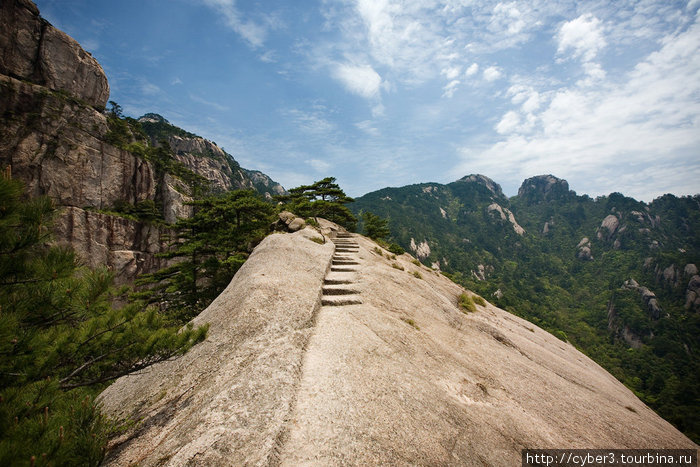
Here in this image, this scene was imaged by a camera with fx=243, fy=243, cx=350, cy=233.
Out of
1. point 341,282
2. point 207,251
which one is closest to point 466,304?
point 341,282

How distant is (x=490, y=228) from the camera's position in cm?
15962

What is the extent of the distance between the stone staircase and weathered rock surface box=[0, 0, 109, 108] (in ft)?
201

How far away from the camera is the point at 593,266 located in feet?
410

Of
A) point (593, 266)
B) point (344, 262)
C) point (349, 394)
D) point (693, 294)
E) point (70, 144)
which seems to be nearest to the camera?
point (349, 394)

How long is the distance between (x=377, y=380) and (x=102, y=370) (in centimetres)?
479

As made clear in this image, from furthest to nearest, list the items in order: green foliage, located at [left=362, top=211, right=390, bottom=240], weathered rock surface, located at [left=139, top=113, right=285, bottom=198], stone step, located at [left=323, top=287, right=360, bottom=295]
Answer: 1. weathered rock surface, located at [left=139, top=113, right=285, bottom=198]
2. green foliage, located at [left=362, top=211, right=390, bottom=240]
3. stone step, located at [left=323, top=287, right=360, bottom=295]

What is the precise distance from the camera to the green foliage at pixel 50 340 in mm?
2512

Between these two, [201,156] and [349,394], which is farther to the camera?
[201,156]

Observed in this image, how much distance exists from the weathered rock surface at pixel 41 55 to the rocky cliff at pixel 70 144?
0.11 meters

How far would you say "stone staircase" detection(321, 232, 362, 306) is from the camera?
813 centimetres

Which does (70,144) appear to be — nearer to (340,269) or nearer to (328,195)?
(328,195)

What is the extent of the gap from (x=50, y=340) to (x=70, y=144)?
54.8 metres

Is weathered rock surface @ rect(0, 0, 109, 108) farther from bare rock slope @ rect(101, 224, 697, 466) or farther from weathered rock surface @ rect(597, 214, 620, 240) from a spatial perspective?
weathered rock surface @ rect(597, 214, 620, 240)

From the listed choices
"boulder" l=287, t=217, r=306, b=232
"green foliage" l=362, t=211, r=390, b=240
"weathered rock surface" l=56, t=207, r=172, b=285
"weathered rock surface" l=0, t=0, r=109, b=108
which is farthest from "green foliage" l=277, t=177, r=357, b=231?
"weathered rock surface" l=0, t=0, r=109, b=108
